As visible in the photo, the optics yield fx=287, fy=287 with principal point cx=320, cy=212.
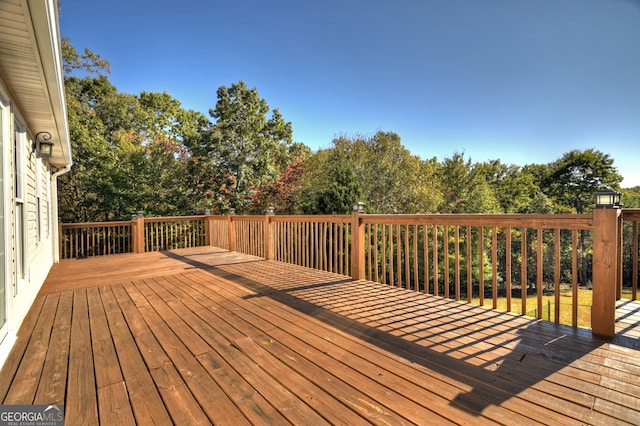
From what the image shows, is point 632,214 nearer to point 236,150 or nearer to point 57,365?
point 57,365

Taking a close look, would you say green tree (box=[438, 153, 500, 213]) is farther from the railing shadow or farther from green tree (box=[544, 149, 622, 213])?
the railing shadow

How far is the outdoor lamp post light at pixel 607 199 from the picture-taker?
205 cm

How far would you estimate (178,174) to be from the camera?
1158 centimetres

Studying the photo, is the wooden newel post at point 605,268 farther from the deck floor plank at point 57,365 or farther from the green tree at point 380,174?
the green tree at point 380,174

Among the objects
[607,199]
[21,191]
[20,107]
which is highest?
[20,107]

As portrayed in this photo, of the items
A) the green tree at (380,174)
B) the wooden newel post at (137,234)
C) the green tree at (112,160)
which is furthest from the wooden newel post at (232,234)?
the green tree at (380,174)

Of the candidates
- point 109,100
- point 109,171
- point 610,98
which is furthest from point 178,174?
point 610,98

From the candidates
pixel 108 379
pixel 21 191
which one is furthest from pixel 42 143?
pixel 108 379

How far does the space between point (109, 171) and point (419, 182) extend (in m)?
12.8

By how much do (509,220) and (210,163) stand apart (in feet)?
36.0

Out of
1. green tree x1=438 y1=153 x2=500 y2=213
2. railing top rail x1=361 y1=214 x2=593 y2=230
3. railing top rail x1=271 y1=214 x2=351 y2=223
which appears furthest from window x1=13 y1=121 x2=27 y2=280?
green tree x1=438 y1=153 x2=500 y2=213

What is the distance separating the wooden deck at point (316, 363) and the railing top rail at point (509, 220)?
83cm

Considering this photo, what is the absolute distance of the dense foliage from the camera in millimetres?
10297

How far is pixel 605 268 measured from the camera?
206 cm
